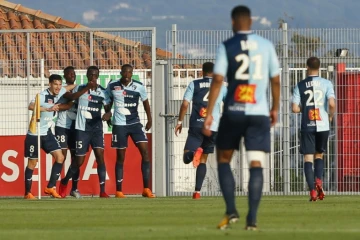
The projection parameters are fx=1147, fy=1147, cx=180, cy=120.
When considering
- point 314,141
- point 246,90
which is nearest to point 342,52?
point 314,141

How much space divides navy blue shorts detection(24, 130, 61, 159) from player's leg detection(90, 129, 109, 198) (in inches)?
27.8

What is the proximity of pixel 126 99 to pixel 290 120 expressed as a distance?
4067 mm

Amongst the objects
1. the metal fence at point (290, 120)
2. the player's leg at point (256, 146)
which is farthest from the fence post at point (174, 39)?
the player's leg at point (256, 146)

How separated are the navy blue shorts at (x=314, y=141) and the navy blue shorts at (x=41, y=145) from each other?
518 centimetres

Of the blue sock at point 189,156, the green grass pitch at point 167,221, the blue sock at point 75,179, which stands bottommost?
the green grass pitch at point 167,221

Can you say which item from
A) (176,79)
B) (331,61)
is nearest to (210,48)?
→ (176,79)

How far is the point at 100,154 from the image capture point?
861 inches

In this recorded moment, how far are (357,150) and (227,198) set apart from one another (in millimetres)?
12571

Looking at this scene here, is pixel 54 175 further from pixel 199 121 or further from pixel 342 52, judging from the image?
pixel 342 52

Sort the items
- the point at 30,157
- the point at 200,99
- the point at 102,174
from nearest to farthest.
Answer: the point at 200,99, the point at 30,157, the point at 102,174

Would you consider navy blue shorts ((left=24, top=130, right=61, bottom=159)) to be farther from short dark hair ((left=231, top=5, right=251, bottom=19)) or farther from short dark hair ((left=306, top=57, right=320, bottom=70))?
short dark hair ((left=231, top=5, right=251, bottom=19))

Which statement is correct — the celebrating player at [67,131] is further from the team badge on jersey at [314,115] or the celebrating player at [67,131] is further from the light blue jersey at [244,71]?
the light blue jersey at [244,71]

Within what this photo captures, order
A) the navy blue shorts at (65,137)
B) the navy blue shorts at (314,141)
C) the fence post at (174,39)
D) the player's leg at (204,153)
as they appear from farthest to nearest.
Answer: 1. the fence post at (174,39)
2. the navy blue shorts at (65,137)
3. the player's leg at (204,153)
4. the navy blue shorts at (314,141)

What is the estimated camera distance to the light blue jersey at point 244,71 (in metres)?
11.4
